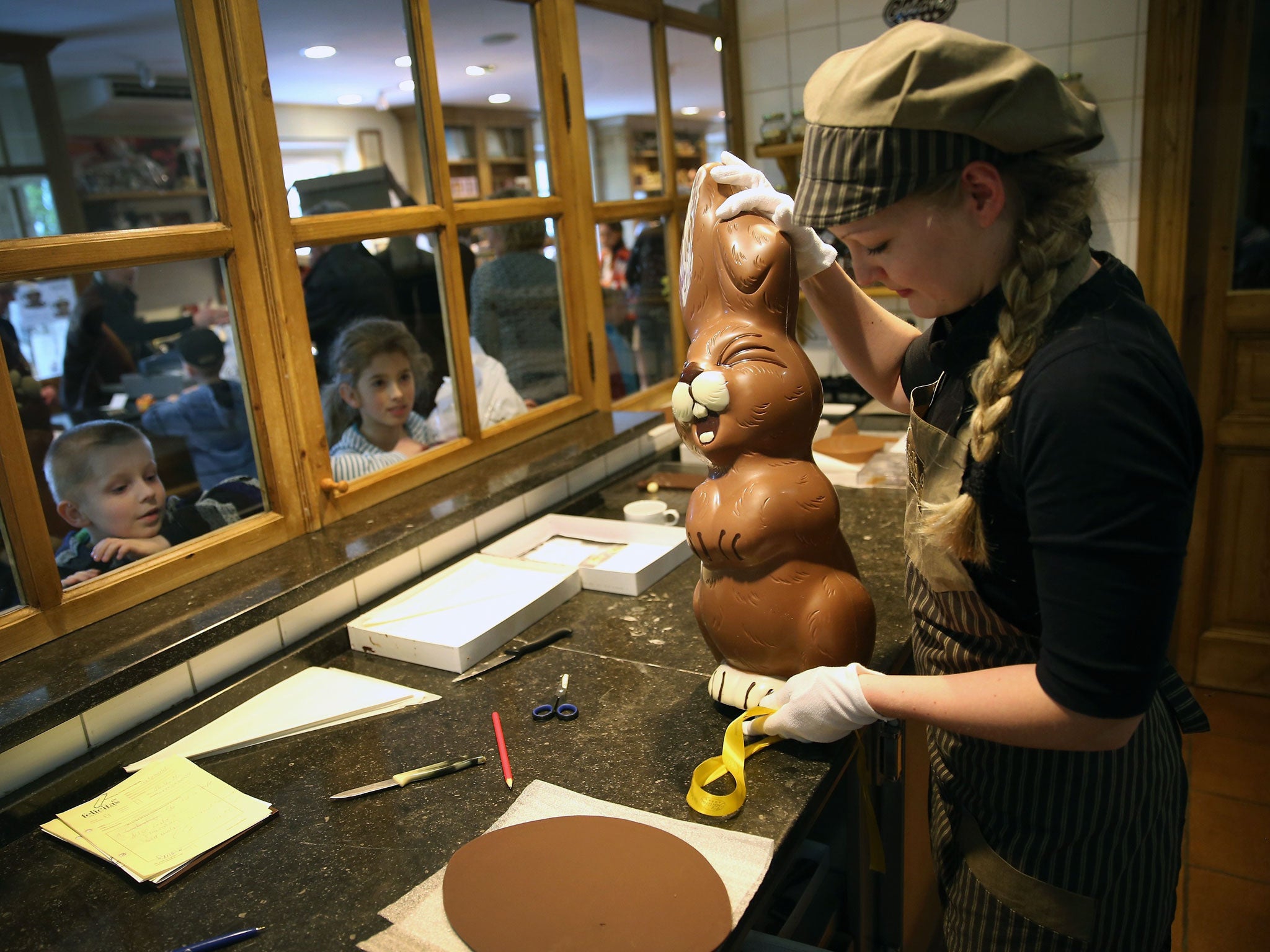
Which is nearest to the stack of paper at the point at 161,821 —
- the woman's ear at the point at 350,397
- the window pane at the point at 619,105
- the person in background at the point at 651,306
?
the woman's ear at the point at 350,397

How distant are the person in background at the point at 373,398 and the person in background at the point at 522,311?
240mm

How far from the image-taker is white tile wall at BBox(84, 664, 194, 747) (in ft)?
3.88

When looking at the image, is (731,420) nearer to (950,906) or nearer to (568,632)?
(568,632)

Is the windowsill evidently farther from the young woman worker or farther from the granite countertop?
the young woman worker

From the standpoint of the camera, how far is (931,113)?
2.63ft

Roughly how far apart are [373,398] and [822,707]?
1251 millimetres

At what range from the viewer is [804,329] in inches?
126

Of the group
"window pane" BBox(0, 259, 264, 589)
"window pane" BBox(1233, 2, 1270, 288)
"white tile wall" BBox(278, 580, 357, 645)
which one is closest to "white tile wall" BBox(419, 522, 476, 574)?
"white tile wall" BBox(278, 580, 357, 645)

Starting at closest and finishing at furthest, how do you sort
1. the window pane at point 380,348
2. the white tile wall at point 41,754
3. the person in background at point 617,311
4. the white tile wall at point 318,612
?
the white tile wall at point 41,754
the white tile wall at point 318,612
the window pane at point 380,348
the person in background at point 617,311

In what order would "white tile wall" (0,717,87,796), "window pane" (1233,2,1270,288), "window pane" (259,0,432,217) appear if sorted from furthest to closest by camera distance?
"window pane" (1233,2,1270,288) → "window pane" (259,0,432,217) → "white tile wall" (0,717,87,796)

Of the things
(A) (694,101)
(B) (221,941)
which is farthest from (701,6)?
(B) (221,941)

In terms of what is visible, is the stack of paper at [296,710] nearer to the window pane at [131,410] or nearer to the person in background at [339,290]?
the window pane at [131,410]

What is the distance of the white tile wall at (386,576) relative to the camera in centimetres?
157

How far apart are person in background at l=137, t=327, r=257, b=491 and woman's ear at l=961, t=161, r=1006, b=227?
5.04 ft
